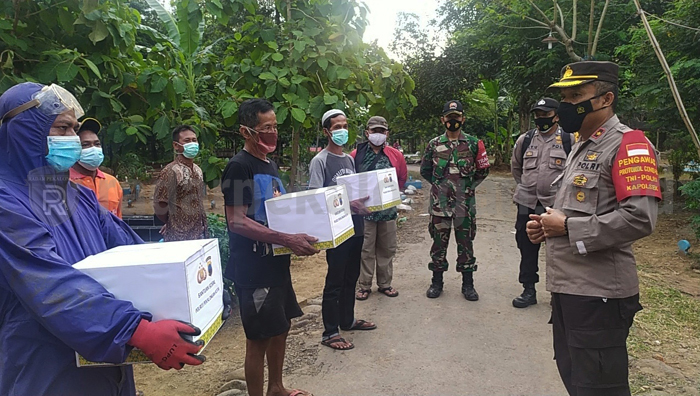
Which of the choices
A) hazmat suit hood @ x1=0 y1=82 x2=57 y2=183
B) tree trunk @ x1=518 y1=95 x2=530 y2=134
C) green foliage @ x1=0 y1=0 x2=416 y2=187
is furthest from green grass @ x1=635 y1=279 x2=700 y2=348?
tree trunk @ x1=518 y1=95 x2=530 y2=134

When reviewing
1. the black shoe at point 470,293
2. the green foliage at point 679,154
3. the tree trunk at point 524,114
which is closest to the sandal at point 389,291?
the black shoe at point 470,293

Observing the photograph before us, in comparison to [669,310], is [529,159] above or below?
above

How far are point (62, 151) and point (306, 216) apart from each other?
1.37 m

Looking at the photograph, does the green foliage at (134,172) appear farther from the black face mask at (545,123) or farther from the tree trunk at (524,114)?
the black face mask at (545,123)

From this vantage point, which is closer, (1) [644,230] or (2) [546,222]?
(1) [644,230]

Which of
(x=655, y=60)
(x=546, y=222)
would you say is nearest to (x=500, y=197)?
(x=655, y=60)

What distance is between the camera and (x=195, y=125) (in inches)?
188

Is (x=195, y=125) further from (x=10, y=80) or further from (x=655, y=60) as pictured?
(x=655, y=60)

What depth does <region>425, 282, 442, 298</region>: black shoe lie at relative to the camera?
4984mm

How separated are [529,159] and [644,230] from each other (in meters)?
2.59

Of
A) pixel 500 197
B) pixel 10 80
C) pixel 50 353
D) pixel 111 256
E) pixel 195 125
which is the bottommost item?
pixel 500 197

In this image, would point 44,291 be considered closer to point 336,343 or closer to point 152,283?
point 152,283

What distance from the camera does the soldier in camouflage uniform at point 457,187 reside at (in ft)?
15.8

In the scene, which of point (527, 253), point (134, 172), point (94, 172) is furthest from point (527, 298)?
point (134, 172)
